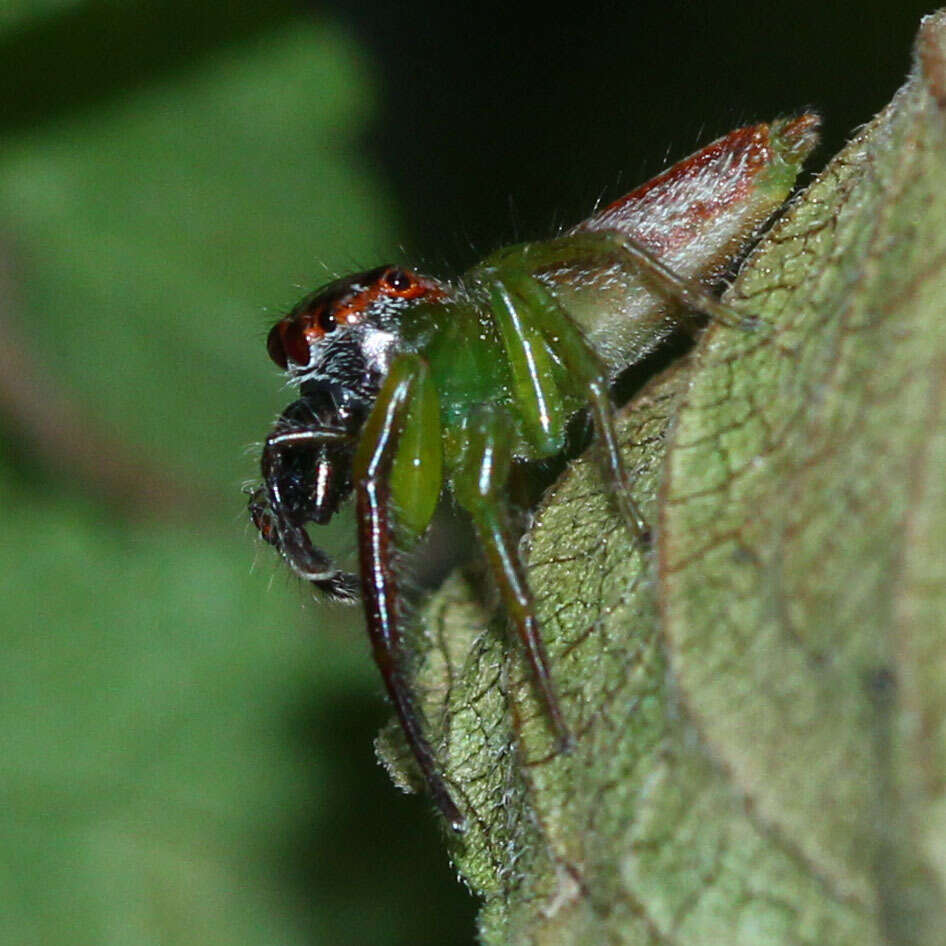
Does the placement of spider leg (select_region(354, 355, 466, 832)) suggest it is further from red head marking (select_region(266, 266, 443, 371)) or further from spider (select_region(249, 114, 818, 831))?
red head marking (select_region(266, 266, 443, 371))

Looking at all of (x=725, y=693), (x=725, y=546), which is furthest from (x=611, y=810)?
(x=725, y=546)

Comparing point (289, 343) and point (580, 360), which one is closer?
point (580, 360)

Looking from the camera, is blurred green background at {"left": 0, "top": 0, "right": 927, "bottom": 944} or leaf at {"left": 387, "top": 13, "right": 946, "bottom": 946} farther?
blurred green background at {"left": 0, "top": 0, "right": 927, "bottom": 944}

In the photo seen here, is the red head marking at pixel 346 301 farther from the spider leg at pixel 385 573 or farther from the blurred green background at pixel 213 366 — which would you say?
the blurred green background at pixel 213 366

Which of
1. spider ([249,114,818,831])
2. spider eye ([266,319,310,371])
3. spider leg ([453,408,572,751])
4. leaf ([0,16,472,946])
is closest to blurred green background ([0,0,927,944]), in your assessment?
leaf ([0,16,472,946])

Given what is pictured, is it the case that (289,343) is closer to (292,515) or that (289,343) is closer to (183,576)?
(292,515)

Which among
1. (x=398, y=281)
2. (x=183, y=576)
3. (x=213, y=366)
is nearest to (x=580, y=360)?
(x=398, y=281)
